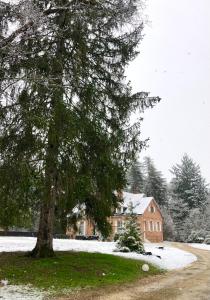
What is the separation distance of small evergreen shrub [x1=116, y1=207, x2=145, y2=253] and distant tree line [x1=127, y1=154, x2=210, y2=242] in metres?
34.6

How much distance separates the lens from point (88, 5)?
14.2m

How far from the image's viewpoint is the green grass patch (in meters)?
12.0

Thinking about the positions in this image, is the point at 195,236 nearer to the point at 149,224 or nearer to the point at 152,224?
the point at 152,224

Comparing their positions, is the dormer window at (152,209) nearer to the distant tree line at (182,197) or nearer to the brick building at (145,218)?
the brick building at (145,218)

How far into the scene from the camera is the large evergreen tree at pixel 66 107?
11625 millimetres

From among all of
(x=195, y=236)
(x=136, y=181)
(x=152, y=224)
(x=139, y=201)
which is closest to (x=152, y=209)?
(x=152, y=224)

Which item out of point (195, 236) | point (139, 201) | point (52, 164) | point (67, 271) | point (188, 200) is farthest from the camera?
point (188, 200)

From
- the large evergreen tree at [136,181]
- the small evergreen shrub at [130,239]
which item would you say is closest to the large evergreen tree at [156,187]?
the large evergreen tree at [136,181]

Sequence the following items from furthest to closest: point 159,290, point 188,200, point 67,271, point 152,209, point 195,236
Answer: point 188,200, point 152,209, point 195,236, point 67,271, point 159,290

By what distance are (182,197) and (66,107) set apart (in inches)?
2527

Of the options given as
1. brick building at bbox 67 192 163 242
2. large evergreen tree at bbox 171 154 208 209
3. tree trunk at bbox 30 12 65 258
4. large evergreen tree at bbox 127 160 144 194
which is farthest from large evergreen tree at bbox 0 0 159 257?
large evergreen tree at bbox 127 160 144 194

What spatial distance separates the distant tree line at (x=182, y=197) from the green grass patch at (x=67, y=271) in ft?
138

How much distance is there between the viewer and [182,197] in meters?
74.4

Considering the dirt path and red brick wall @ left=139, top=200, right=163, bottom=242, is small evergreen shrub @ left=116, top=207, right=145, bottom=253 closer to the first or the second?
the dirt path
